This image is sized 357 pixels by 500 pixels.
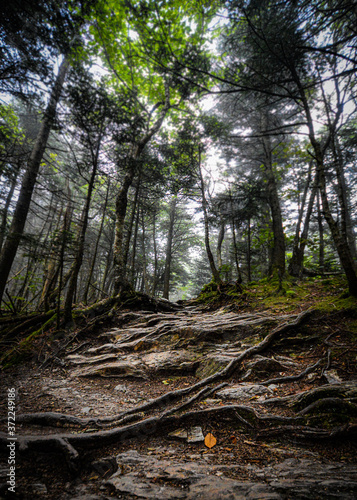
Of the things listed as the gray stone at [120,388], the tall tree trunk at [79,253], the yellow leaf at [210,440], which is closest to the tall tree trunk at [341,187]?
the yellow leaf at [210,440]

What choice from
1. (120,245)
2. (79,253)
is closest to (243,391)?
(79,253)

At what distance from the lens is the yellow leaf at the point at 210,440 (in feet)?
8.05

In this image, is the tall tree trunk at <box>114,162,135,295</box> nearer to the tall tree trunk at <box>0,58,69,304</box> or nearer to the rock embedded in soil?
the tall tree trunk at <box>0,58,69,304</box>

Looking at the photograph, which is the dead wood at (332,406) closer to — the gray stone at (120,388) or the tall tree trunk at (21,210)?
the gray stone at (120,388)

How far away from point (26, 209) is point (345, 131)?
15.6 metres

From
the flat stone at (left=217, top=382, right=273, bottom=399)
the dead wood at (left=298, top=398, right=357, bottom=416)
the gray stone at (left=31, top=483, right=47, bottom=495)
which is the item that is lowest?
the gray stone at (left=31, top=483, right=47, bottom=495)

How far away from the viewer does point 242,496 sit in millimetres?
1560

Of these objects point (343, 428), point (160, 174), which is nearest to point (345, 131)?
point (160, 174)

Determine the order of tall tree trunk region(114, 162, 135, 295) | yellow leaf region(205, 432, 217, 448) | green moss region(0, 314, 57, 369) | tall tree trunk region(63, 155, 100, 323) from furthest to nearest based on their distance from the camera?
tall tree trunk region(114, 162, 135, 295) → tall tree trunk region(63, 155, 100, 323) → green moss region(0, 314, 57, 369) → yellow leaf region(205, 432, 217, 448)

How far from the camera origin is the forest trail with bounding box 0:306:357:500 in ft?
5.87

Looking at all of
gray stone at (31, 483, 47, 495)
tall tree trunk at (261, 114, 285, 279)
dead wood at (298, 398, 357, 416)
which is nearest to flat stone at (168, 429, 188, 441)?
gray stone at (31, 483, 47, 495)

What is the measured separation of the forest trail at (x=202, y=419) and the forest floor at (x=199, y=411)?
0.02 metres

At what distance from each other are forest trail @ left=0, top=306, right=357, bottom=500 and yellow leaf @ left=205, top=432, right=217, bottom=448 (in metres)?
0.06

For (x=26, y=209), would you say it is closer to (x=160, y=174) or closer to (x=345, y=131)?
(x=160, y=174)
